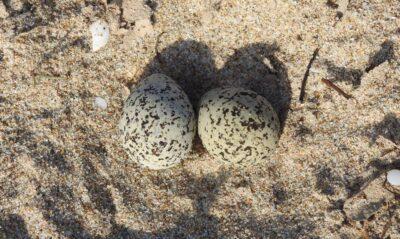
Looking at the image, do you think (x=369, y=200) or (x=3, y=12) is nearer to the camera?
(x=369, y=200)

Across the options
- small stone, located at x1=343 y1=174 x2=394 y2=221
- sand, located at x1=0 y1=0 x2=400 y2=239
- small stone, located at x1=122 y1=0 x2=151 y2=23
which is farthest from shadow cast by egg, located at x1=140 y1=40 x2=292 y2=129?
small stone, located at x1=343 y1=174 x2=394 y2=221

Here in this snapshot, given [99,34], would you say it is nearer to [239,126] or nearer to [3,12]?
[3,12]

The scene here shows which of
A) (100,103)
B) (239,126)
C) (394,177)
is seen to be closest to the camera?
(239,126)

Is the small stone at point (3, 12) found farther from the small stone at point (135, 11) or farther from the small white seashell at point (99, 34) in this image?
the small stone at point (135, 11)

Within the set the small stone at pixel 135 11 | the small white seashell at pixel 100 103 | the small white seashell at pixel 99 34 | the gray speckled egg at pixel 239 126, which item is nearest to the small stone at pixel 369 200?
the gray speckled egg at pixel 239 126

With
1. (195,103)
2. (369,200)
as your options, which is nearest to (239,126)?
(195,103)

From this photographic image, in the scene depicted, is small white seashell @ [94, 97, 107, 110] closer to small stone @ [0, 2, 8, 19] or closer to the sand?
the sand
